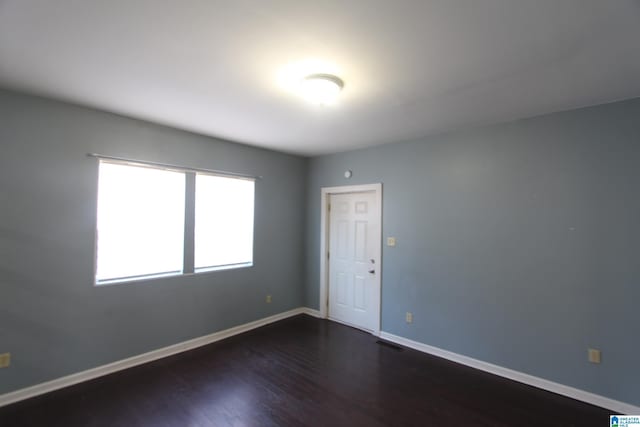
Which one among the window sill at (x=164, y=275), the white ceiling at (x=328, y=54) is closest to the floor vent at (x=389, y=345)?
the window sill at (x=164, y=275)

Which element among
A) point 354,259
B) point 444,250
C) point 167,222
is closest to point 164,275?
point 167,222

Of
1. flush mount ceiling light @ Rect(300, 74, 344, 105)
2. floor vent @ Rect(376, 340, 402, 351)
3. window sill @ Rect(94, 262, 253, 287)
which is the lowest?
floor vent @ Rect(376, 340, 402, 351)

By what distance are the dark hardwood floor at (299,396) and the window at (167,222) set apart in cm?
103

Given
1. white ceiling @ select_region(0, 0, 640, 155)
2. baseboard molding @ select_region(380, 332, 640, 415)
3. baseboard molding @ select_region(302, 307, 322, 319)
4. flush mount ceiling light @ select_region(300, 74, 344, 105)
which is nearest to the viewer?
white ceiling @ select_region(0, 0, 640, 155)

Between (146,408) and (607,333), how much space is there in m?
3.91

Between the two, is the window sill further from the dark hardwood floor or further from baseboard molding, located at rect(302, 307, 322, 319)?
baseboard molding, located at rect(302, 307, 322, 319)

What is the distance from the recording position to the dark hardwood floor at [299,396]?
2.22 m

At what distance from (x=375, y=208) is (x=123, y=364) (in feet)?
11.2

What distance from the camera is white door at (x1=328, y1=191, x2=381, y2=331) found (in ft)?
13.2

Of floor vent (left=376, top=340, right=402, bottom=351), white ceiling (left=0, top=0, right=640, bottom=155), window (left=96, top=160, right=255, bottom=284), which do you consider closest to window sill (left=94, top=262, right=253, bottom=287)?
window (left=96, top=160, right=255, bottom=284)

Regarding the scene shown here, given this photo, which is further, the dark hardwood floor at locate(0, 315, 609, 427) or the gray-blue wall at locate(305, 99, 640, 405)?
the gray-blue wall at locate(305, 99, 640, 405)

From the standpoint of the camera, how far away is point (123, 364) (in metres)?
2.90

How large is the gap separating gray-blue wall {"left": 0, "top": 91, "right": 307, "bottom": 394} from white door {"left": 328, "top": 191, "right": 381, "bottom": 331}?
1.89 meters

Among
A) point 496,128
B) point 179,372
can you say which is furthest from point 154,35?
point 496,128
